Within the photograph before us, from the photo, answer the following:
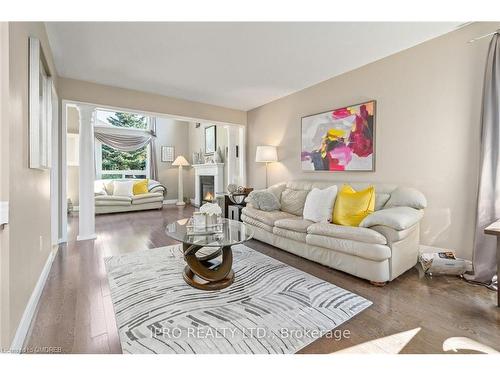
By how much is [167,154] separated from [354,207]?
6405mm

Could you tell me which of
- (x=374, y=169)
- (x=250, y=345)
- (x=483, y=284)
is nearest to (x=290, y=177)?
(x=374, y=169)

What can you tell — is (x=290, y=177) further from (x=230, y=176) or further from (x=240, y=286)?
(x=240, y=286)

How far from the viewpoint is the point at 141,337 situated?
1.46m

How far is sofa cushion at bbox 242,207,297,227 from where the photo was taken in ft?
10.7

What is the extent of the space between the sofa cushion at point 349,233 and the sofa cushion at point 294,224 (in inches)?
4.2

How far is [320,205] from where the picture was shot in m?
3.00

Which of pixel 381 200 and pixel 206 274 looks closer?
pixel 206 274

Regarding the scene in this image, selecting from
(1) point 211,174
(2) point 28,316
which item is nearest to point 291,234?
(2) point 28,316

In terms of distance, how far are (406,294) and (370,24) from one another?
2.44m

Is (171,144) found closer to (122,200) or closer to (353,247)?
(122,200)

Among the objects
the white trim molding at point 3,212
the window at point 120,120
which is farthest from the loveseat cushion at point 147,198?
the white trim molding at point 3,212

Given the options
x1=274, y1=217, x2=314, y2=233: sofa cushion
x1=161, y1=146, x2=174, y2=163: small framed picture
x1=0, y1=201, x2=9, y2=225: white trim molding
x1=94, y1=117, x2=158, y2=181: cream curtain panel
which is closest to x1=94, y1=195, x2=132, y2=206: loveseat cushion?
x1=94, y1=117, x2=158, y2=181: cream curtain panel

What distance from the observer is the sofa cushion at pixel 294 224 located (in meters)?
2.79

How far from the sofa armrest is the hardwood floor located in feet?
1.80
